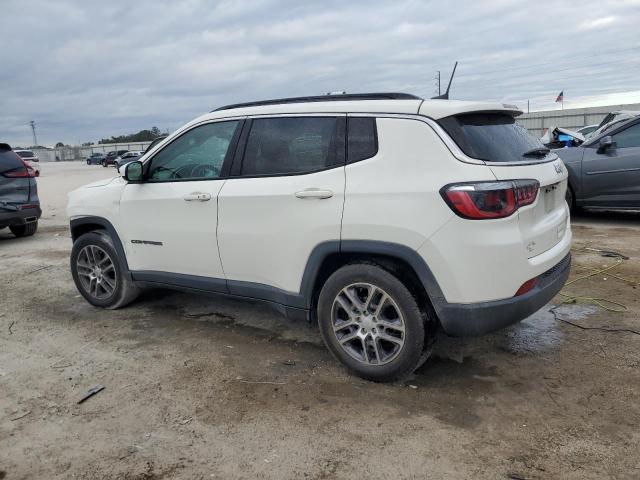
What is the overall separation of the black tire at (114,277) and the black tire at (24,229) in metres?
5.15

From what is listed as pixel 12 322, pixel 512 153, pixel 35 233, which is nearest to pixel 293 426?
pixel 512 153

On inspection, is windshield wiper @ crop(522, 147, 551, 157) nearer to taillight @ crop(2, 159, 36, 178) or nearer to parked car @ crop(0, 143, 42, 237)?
parked car @ crop(0, 143, 42, 237)

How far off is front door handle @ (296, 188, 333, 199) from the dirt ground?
4.01ft

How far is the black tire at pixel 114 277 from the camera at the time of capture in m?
4.92

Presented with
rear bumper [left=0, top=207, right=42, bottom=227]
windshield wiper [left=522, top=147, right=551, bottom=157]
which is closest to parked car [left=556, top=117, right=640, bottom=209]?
windshield wiper [left=522, top=147, right=551, bottom=157]

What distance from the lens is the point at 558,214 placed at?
3.64 meters

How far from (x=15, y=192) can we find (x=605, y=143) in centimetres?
945

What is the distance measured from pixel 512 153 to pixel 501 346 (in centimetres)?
151

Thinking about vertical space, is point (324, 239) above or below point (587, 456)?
above

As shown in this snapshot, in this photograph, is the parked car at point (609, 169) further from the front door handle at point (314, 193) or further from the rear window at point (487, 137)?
the front door handle at point (314, 193)

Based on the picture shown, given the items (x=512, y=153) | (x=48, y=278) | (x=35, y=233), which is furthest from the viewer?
(x=35, y=233)

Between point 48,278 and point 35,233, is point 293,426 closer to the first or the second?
point 48,278

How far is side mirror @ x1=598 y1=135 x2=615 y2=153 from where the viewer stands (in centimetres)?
815

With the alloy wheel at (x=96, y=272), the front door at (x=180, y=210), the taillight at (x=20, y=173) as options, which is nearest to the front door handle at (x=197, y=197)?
the front door at (x=180, y=210)
